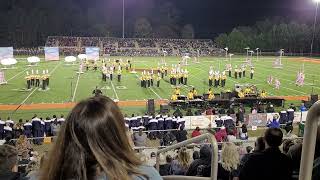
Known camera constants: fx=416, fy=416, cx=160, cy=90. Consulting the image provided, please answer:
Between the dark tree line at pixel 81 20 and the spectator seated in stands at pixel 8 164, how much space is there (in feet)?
233

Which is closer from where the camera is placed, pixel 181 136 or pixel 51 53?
pixel 181 136

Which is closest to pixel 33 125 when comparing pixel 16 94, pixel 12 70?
pixel 16 94

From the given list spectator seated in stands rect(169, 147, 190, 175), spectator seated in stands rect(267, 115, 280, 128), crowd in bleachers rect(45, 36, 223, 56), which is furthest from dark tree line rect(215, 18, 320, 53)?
spectator seated in stands rect(169, 147, 190, 175)

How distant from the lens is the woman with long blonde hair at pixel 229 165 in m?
4.46

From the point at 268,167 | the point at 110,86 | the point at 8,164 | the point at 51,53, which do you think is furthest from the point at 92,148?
the point at 51,53

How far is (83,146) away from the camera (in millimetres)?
1559

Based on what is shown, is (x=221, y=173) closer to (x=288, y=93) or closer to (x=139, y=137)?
(x=139, y=137)

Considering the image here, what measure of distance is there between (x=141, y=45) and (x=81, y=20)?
2739 cm

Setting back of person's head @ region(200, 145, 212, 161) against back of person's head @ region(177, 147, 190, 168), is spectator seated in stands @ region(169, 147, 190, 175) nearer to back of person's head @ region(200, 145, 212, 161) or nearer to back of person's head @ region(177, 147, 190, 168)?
back of person's head @ region(177, 147, 190, 168)

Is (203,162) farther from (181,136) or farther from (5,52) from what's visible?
(5,52)

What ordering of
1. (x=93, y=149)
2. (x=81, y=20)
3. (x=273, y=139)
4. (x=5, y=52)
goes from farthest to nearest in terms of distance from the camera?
(x=81, y=20) < (x=5, y=52) < (x=273, y=139) < (x=93, y=149)

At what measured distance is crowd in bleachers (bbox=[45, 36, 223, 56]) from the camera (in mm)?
62438

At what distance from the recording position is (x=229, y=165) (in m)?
4.91

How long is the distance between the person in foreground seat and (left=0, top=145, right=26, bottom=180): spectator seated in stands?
4.60 feet
